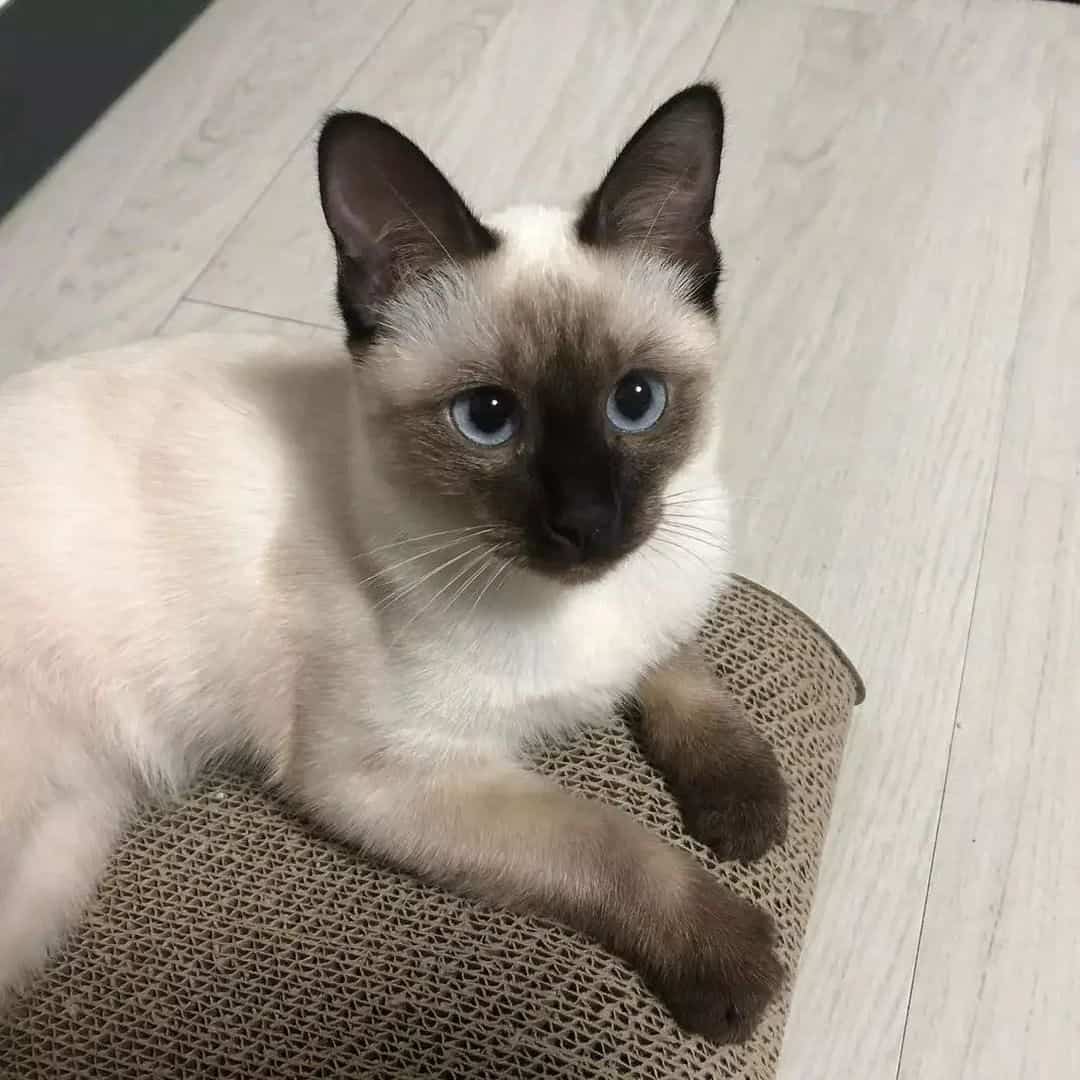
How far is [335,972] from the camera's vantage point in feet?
3.67

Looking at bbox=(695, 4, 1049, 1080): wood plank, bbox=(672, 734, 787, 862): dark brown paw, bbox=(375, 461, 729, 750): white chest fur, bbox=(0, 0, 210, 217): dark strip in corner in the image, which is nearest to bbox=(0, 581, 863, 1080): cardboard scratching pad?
bbox=(672, 734, 787, 862): dark brown paw

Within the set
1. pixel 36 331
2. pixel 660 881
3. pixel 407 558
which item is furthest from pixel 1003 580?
pixel 36 331

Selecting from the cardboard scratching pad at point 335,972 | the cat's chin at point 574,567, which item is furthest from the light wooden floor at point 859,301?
the cat's chin at point 574,567

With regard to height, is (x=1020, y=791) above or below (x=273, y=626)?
below

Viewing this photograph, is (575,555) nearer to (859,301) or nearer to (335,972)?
(335,972)

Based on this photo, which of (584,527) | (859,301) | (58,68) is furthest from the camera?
(58,68)

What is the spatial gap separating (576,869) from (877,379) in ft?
3.84

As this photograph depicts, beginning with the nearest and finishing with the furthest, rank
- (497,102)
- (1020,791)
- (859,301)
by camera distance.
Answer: (1020,791), (859,301), (497,102)

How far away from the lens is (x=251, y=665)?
120cm

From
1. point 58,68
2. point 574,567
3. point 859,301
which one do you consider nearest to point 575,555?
point 574,567

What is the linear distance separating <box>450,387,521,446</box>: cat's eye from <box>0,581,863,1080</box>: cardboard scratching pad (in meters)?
0.42

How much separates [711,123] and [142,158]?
1.69 metres

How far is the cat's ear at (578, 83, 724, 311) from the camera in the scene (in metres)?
0.98

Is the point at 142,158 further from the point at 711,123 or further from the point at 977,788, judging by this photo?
the point at 977,788
